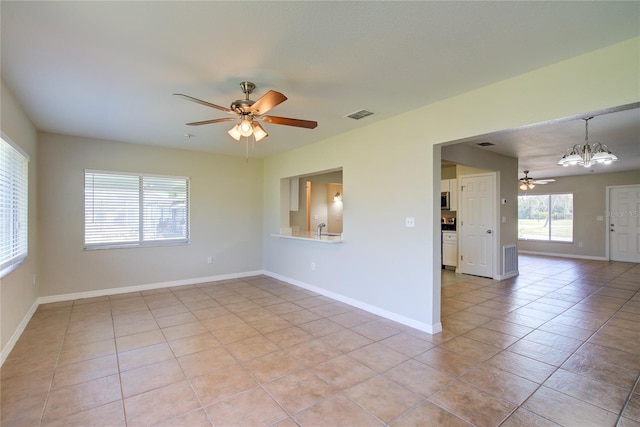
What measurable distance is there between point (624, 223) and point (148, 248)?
1135 centimetres

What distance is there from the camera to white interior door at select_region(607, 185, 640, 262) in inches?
311

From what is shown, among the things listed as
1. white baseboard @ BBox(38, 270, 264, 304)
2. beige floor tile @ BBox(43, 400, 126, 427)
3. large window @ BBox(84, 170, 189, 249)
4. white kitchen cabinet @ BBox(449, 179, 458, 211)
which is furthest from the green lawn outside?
beige floor tile @ BBox(43, 400, 126, 427)

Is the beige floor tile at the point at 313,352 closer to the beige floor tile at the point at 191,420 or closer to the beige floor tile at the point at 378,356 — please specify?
the beige floor tile at the point at 378,356

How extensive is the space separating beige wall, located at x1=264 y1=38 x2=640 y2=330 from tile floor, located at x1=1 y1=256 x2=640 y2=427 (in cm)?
44

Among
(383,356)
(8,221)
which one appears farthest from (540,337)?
(8,221)

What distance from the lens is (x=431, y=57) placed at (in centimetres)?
234

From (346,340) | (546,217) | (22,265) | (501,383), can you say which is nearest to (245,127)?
(346,340)

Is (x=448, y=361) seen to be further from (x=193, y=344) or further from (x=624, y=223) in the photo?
(x=624, y=223)

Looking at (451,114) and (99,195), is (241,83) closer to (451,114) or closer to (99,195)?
(451,114)

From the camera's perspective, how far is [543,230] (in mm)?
9688

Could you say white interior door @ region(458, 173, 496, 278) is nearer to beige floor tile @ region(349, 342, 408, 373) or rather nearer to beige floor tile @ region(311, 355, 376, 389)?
beige floor tile @ region(349, 342, 408, 373)

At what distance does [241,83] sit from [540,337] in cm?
395

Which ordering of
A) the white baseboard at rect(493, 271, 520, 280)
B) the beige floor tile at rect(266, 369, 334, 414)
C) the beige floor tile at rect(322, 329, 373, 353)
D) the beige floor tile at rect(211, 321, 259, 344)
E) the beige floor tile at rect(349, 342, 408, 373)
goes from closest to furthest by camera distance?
the beige floor tile at rect(266, 369, 334, 414) < the beige floor tile at rect(349, 342, 408, 373) < the beige floor tile at rect(322, 329, 373, 353) < the beige floor tile at rect(211, 321, 259, 344) < the white baseboard at rect(493, 271, 520, 280)

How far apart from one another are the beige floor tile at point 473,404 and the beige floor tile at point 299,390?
2.64ft
